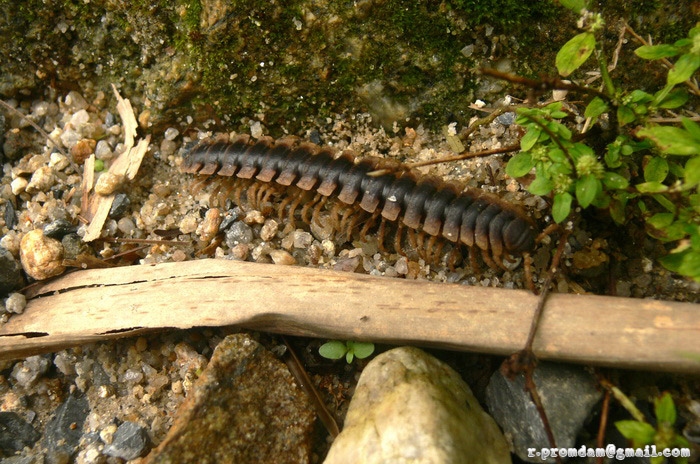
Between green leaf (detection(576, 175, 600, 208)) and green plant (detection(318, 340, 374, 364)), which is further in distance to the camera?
green plant (detection(318, 340, 374, 364))

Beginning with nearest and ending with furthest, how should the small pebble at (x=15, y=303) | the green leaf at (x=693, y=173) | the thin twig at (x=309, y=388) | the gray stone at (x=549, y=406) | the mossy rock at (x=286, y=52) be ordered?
the green leaf at (x=693, y=173)
the gray stone at (x=549, y=406)
the thin twig at (x=309, y=388)
the small pebble at (x=15, y=303)
the mossy rock at (x=286, y=52)

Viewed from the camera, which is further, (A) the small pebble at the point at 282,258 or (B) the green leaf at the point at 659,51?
(A) the small pebble at the point at 282,258

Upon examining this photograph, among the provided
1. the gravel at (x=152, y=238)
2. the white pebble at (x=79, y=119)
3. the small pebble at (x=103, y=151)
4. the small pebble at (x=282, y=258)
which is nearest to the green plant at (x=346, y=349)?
the gravel at (x=152, y=238)

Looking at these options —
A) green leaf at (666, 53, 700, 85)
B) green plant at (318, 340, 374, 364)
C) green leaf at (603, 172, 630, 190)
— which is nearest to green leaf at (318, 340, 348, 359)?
green plant at (318, 340, 374, 364)

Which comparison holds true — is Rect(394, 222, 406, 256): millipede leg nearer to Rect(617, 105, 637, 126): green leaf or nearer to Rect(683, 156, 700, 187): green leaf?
Rect(617, 105, 637, 126): green leaf

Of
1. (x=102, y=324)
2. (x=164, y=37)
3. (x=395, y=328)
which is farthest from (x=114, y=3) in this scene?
(x=395, y=328)

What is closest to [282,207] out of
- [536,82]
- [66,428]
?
[66,428]

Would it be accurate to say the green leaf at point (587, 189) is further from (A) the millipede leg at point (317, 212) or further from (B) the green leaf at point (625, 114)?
(A) the millipede leg at point (317, 212)

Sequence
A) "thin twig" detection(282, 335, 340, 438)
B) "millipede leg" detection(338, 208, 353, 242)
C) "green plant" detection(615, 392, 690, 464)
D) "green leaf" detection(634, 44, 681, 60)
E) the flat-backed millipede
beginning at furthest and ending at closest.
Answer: "millipede leg" detection(338, 208, 353, 242) → the flat-backed millipede → "thin twig" detection(282, 335, 340, 438) → "green leaf" detection(634, 44, 681, 60) → "green plant" detection(615, 392, 690, 464)

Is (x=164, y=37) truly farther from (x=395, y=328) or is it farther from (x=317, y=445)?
(x=317, y=445)
